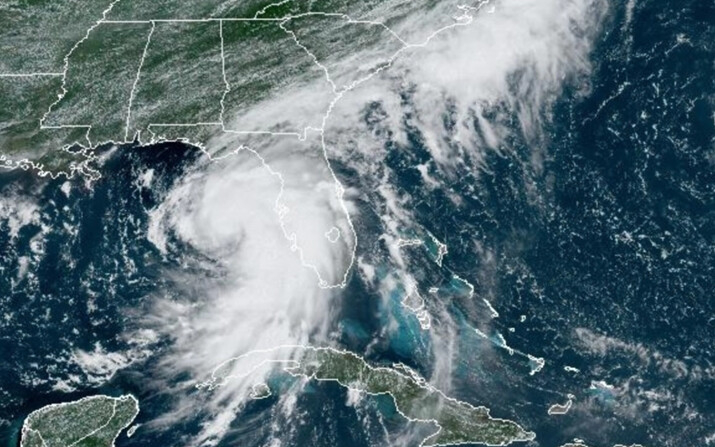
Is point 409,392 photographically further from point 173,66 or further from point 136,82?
point 136,82

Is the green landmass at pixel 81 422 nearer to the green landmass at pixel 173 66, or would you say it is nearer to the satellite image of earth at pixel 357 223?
the satellite image of earth at pixel 357 223

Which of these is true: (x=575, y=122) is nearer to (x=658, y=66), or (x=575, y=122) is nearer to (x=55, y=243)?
(x=658, y=66)

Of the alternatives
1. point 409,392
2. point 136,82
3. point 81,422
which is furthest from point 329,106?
point 81,422

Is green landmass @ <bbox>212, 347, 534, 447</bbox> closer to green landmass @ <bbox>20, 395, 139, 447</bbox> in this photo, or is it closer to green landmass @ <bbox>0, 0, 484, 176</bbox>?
green landmass @ <bbox>20, 395, 139, 447</bbox>

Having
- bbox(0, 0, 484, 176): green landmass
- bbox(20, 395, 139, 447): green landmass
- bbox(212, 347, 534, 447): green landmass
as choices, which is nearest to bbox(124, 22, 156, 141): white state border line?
bbox(0, 0, 484, 176): green landmass

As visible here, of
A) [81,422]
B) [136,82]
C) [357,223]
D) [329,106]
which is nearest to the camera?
[81,422]

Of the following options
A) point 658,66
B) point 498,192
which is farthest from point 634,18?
point 498,192

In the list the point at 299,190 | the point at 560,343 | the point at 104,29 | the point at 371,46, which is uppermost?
the point at 104,29
